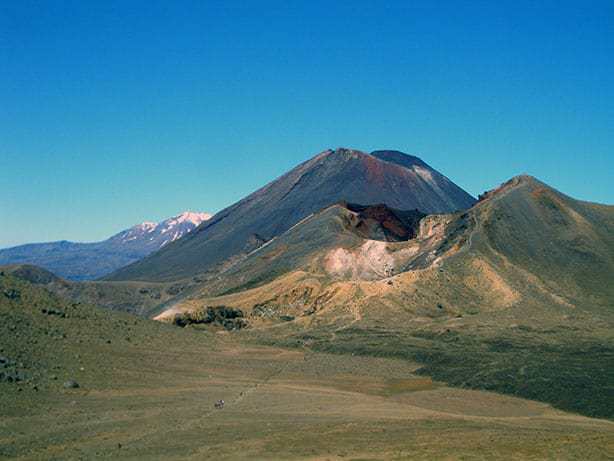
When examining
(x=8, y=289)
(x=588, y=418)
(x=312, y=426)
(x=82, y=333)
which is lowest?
(x=588, y=418)

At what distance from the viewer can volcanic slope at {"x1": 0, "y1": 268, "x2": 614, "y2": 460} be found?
3431 centimetres

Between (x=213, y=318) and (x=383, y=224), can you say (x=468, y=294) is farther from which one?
(x=383, y=224)

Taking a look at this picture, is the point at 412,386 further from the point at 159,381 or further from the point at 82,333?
the point at 82,333

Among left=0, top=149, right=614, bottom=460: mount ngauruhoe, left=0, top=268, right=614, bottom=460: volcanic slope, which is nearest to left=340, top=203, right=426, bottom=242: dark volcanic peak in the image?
left=0, top=149, right=614, bottom=460: mount ngauruhoe

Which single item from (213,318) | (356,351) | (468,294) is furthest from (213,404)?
(468,294)

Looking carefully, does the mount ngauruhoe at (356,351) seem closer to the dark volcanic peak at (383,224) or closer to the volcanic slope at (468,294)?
the volcanic slope at (468,294)

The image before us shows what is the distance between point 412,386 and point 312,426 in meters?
25.9

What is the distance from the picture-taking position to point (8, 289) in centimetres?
6581

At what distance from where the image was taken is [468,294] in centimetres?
11200

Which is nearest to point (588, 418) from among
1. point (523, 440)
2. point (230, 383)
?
point (523, 440)

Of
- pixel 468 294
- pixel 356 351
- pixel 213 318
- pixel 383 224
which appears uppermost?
pixel 383 224

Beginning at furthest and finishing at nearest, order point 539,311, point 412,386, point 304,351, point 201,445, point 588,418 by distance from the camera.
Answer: point 539,311 < point 304,351 < point 412,386 < point 588,418 < point 201,445

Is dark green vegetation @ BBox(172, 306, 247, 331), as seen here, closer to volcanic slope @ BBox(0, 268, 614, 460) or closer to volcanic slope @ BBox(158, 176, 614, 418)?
volcanic slope @ BBox(158, 176, 614, 418)

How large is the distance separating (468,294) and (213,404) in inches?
2792
